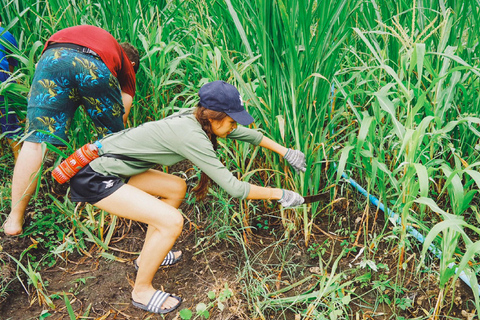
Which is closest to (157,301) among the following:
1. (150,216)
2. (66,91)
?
(150,216)

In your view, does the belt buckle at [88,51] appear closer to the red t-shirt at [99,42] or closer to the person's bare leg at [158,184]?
the red t-shirt at [99,42]

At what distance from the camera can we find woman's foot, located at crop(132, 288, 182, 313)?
5.59 ft

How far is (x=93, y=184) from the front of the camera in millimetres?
1666

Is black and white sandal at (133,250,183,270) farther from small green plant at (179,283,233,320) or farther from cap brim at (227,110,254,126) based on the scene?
cap brim at (227,110,254,126)

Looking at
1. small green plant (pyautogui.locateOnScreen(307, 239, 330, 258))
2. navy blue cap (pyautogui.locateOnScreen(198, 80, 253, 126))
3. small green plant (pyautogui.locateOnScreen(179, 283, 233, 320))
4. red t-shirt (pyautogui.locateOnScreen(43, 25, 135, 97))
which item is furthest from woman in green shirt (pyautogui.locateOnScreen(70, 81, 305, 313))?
red t-shirt (pyautogui.locateOnScreen(43, 25, 135, 97))

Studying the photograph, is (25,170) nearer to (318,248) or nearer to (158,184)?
(158,184)

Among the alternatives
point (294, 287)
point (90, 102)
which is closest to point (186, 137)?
point (90, 102)

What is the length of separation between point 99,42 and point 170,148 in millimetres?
694

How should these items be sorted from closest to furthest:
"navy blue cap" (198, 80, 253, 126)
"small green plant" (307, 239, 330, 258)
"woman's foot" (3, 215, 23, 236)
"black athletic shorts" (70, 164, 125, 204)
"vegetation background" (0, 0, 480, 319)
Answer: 1. "vegetation background" (0, 0, 480, 319)
2. "navy blue cap" (198, 80, 253, 126)
3. "black athletic shorts" (70, 164, 125, 204)
4. "small green plant" (307, 239, 330, 258)
5. "woman's foot" (3, 215, 23, 236)

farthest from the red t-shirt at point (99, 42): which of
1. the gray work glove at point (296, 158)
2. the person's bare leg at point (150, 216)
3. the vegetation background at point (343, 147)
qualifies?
the gray work glove at point (296, 158)

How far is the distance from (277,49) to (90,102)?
0.95 meters

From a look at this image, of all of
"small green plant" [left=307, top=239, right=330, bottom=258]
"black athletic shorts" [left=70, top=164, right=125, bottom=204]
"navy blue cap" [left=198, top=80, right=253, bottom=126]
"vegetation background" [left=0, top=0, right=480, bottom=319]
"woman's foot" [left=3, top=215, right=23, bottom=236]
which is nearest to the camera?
"vegetation background" [left=0, top=0, right=480, bottom=319]

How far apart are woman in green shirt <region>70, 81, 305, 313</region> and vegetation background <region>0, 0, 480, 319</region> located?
0.60 ft

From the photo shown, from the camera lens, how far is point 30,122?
1.89 metres
